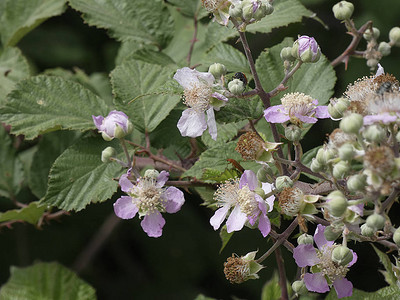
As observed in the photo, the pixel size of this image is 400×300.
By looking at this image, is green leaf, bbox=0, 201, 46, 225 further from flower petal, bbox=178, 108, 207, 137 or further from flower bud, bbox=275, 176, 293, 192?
flower bud, bbox=275, 176, 293, 192

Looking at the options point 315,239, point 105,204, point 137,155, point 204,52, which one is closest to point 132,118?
point 137,155

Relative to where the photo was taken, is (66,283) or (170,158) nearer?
(170,158)

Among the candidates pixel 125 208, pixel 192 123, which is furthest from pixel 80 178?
pixel 192 123

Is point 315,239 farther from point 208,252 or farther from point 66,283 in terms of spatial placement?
point 208,252

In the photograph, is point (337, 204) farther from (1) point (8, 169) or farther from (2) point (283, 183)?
(1) point (8, 169)

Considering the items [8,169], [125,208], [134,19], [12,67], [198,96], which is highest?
[198,96]

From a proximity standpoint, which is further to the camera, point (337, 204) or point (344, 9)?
point (344, 9)

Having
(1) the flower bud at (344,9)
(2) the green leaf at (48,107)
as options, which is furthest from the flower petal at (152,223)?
(1) the flower bud at (344,9)

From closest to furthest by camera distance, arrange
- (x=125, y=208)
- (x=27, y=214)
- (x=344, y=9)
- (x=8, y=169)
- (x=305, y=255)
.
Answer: (x=305, y=255)
(x=125, y=208)
(x=344, y=9)
(x=27, y=214)
(x=8, y=169)
